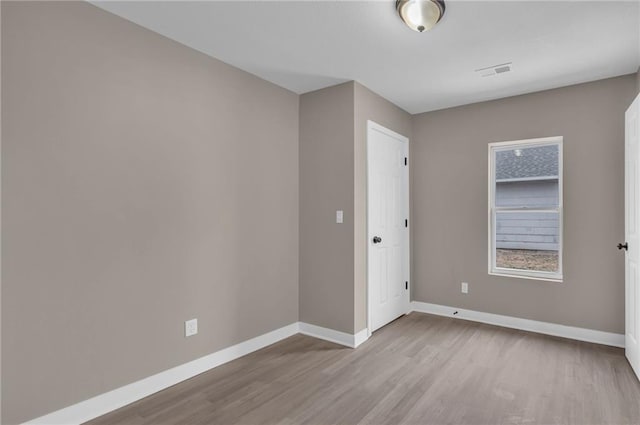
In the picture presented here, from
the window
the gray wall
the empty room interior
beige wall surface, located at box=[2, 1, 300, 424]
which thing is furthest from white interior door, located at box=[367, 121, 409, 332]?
beige wall surface, located at box=[2, 1, 300, 424]

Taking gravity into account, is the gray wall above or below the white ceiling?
below

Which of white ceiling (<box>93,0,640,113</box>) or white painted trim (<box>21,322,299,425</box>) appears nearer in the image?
white painted trim (<box>21,322,299,425</box>)

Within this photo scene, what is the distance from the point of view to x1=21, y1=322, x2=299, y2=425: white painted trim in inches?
81.7

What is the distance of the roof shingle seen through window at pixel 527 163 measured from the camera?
3764 mm

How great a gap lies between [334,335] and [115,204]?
7.59 feet

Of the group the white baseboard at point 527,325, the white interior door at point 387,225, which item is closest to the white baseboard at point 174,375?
the white interior door at point 387,225

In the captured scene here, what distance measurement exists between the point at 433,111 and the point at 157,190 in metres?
3.48

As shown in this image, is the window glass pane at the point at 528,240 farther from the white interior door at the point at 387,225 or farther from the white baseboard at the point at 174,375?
the white baseboard at the point at 174,375

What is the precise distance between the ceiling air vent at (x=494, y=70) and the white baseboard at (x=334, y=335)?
2.74 metres

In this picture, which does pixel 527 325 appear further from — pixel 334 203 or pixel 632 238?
pixel 334 203

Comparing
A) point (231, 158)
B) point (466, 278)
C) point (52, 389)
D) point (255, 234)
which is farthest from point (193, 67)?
point (466, 278)

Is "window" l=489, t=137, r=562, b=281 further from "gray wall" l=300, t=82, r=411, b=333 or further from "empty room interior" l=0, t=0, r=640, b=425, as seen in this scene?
"gray wall" l=300, t=82, r=411, b=333

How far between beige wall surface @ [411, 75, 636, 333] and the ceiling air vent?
824 mm

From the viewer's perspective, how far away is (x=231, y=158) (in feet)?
10.2
